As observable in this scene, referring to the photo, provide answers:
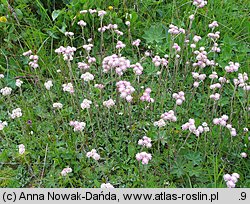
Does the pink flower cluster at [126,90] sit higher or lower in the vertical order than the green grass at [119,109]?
higher

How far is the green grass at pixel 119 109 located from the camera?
2.30 meters

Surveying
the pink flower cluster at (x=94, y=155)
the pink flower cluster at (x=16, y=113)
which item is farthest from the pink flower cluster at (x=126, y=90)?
the pink flower cluster at (x=16, y=113)

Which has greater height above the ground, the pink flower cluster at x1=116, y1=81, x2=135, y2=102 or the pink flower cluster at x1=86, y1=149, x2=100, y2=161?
the pink flower cluster at x1=116, y1=81, x2=135, y2=102

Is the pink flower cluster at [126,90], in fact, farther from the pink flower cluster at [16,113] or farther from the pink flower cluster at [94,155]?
the pink flower cluster at [16,113]

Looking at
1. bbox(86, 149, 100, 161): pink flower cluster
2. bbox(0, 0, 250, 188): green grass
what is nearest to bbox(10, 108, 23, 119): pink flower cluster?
bbox(0, 0, 250, 188): green grass

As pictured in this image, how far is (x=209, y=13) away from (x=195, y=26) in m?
0.17

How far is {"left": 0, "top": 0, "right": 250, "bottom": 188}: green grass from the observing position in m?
2.30

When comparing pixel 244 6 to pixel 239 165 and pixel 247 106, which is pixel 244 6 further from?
pixel 239 165

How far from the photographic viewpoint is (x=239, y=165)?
2.32 meters

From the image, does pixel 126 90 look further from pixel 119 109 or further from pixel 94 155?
pixel 119 109

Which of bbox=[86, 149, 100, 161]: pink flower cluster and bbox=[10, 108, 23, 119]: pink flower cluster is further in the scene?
bbox=[10, 108, 23, 119]: pink flower cluster

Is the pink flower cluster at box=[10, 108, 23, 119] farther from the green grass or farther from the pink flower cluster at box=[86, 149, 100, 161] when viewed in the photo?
the pink flower cluster at box=[86, 149, 100, 161]

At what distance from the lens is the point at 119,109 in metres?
2.62
